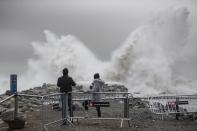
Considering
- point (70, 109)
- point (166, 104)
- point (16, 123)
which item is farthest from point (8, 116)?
point (166, 104)

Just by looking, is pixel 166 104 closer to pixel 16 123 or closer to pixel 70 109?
pixel 70 109

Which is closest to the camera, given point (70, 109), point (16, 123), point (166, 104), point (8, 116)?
point (16, 123)

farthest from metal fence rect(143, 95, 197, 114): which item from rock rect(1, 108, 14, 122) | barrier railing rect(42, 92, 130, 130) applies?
rock rect(1, 108, 14, 122)

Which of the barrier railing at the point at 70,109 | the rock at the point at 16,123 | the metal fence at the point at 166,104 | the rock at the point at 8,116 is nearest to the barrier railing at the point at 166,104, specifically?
the metal fence at the point at 166,104

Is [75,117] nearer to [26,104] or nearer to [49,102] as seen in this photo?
[49,102]

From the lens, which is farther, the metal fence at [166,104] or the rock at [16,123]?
the metal fence at [166,104]

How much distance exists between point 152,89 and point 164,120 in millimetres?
44484

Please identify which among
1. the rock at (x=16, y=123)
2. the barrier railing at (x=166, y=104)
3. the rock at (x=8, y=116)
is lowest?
the rock at (x=16, y=123)

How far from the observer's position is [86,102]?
18750mm

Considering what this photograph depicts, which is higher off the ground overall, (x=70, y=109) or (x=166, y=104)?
(x=166, y=104)

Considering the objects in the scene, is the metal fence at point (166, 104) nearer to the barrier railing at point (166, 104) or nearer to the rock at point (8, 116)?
the barrier railing at point (166, 104)

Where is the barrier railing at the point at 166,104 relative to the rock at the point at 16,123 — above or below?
above

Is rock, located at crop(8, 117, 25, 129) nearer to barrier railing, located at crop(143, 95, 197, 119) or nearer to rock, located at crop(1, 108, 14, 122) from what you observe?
rock, located at crop(1, 108, 14, 122)

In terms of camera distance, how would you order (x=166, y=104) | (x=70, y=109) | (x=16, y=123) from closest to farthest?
(x=16, y=123), (x=70, y=109), (x=166, y=104)
